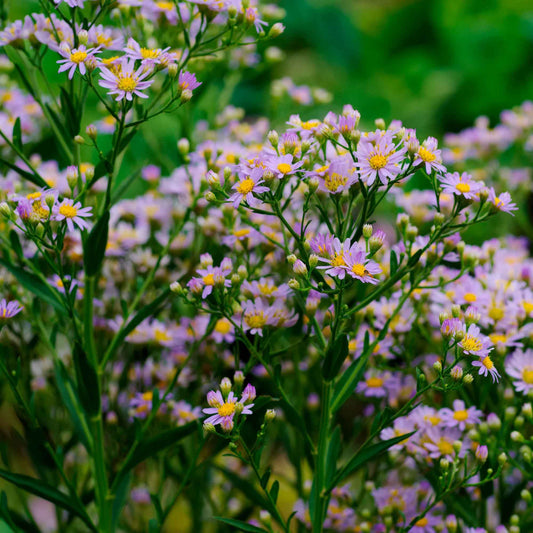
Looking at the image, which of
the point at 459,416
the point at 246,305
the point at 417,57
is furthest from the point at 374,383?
the point at 417,57

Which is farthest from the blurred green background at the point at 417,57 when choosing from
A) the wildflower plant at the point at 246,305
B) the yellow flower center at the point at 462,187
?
the yellow flower center at the point at 462,187

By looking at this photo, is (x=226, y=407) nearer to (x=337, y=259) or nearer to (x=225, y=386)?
(x=225, y=386)

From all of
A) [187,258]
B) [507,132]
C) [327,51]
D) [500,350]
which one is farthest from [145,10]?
[327,51]

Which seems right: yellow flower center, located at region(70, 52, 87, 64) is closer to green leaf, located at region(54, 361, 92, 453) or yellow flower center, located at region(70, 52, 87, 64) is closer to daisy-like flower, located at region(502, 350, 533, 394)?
green leaf, located at region(54, 361, 92, 453)

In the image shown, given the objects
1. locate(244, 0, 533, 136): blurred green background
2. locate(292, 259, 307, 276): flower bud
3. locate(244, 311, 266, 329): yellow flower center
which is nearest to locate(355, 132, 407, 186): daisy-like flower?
locate(292, 259, 307, 276): flower bud

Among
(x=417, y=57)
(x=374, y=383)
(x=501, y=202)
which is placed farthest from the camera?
(x=417, y=57)
